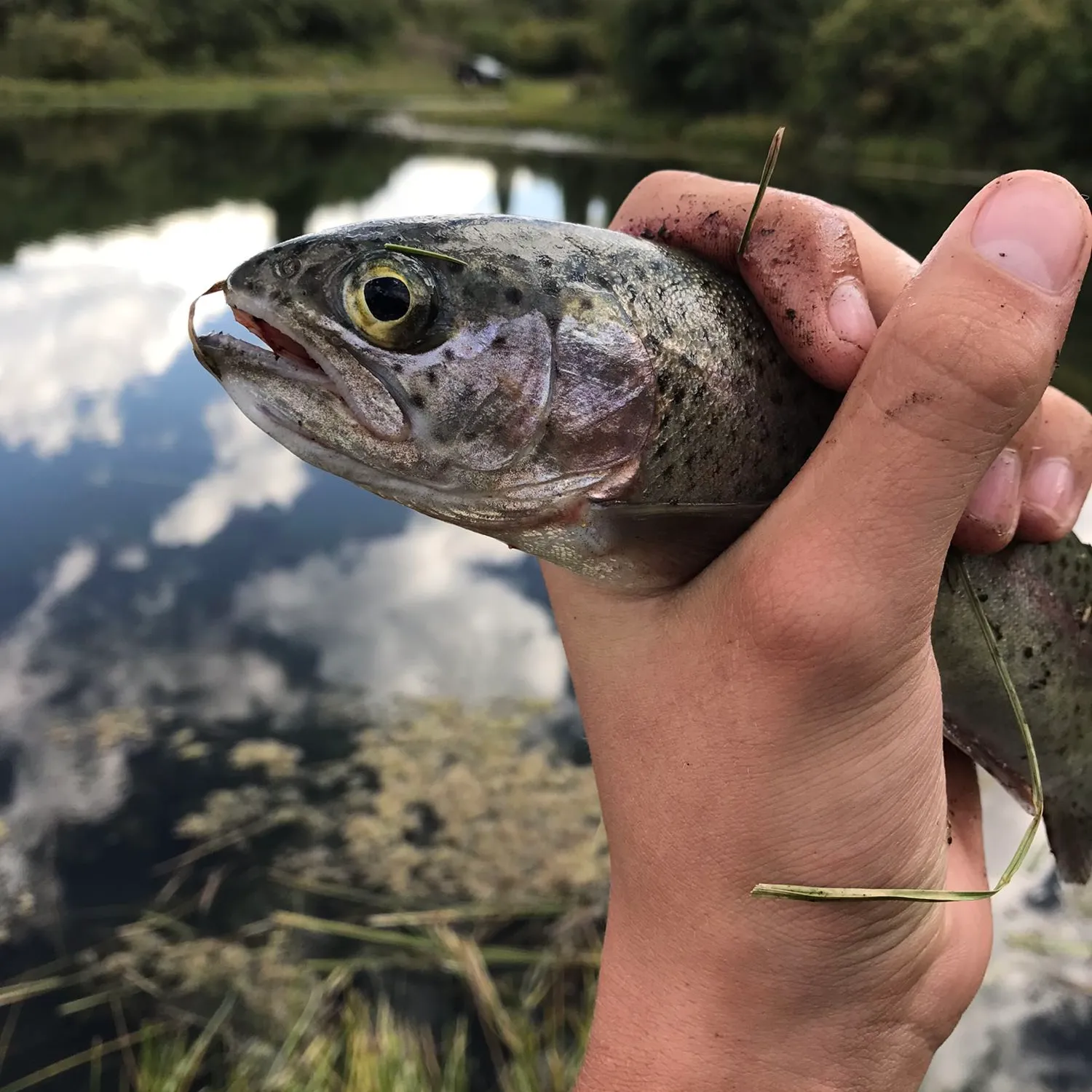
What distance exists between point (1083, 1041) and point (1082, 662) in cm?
294

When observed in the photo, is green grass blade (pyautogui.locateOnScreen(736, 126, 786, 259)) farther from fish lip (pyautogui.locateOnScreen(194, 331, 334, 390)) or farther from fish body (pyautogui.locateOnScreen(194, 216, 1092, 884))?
fish lip (pyautogui.locateOnScreen(194, 331, 334, 390))

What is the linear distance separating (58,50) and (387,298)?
59.1m

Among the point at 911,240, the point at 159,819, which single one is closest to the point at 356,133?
the point at 911,240

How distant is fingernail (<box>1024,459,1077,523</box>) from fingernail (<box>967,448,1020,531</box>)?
0.77 ft

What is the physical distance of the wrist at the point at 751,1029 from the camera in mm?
1900

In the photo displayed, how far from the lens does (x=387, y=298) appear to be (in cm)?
176

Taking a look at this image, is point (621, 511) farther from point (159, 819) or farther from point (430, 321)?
point (159, 819)

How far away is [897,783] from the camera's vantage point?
1759 millimetres

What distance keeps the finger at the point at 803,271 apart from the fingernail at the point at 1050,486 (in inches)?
27.7

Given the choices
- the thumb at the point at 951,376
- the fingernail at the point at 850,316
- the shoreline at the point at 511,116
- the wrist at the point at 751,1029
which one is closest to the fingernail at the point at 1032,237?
the thumb at the point at 951,376

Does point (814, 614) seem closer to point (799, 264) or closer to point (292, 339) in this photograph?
point (799, 264)

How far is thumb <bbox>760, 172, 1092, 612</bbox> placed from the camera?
1438 mm

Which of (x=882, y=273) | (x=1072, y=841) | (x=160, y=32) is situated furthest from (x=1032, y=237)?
(x=160, y=32)

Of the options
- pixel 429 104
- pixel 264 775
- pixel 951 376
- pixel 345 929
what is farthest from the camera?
pixel 429 104
